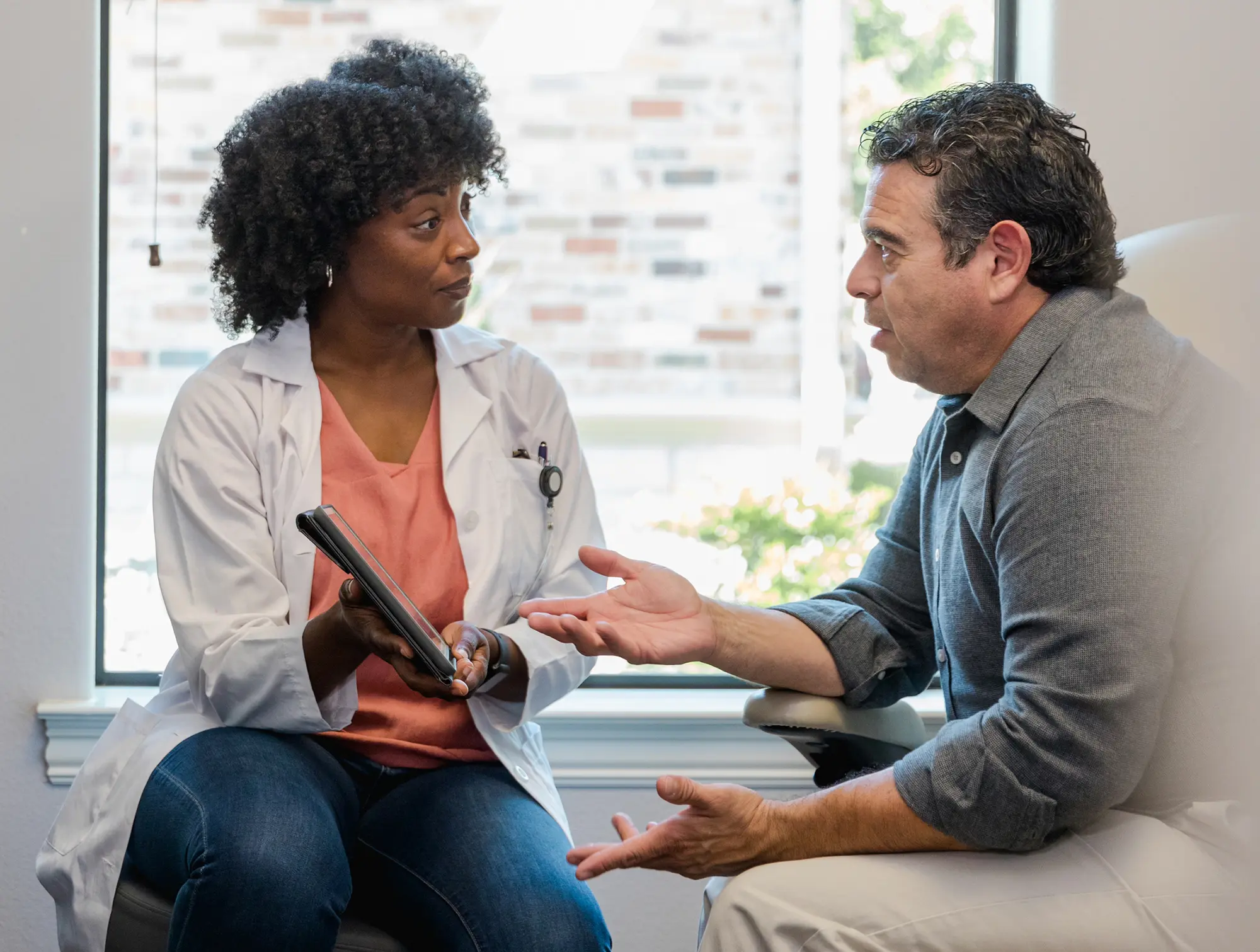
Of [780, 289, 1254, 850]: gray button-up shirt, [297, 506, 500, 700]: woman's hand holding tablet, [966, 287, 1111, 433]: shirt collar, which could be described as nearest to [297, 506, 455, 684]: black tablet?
[297, 506, 500, 700]: woman's hand holding tablet

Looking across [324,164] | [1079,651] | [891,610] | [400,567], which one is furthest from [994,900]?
[324,164]

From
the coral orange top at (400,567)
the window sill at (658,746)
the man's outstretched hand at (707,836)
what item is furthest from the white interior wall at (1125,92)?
the man's outstretched hand at (707,836)

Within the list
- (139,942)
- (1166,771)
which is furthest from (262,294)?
(1166,771)

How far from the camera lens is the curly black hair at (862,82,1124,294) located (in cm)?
131

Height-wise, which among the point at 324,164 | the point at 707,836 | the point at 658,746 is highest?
the point at 324,164

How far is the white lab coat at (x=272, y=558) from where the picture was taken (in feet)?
4.98

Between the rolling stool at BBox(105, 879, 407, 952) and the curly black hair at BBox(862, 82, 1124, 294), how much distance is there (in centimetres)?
103

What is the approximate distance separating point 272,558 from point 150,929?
0.48m

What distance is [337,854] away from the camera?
1.42 m

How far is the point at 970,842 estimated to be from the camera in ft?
3.87

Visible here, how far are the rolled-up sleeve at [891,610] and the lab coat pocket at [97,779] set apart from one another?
87cm

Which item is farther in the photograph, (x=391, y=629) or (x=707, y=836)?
(x=391, y=629)

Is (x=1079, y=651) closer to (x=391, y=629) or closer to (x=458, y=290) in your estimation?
(x=391, y=629)

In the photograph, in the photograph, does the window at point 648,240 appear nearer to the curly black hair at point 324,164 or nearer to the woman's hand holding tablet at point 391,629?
the curly black hair at point 324,164
